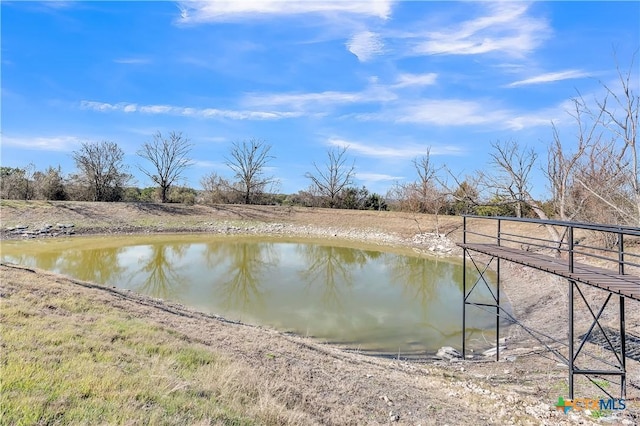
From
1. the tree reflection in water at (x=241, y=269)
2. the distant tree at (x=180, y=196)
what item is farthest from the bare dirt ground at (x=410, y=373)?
the distant tree at (x=180, y=196)

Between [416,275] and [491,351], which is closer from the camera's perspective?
[491,351]

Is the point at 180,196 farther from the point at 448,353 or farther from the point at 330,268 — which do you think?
the point at 448,353

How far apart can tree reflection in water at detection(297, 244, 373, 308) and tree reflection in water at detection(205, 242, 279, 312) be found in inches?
67.4

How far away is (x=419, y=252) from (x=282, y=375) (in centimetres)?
1760

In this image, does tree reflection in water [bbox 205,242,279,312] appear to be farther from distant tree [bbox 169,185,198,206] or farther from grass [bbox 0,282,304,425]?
distant tree [bbox 169,185,198,206]

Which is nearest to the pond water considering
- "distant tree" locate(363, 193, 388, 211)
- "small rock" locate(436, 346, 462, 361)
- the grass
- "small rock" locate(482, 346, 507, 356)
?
"small rock" locate(436, 346, 462, 361)

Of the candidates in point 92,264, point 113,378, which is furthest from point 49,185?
point 113,378

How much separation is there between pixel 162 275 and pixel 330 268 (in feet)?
21.8

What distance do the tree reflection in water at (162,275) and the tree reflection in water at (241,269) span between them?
3.99 ft

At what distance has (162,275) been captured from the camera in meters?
11.9

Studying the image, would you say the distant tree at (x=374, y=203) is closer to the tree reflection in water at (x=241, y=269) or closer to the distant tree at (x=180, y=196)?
the tree reflection in water at (x=241, y=269)

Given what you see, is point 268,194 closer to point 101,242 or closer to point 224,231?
point 224,231

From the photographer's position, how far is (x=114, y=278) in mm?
11031

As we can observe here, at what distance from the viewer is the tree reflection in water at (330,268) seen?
1057 cm
